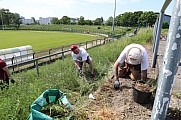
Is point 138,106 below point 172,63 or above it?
below

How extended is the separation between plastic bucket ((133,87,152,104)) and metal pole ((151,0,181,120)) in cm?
160

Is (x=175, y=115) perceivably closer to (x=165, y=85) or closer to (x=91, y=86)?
(x=165, y=85)

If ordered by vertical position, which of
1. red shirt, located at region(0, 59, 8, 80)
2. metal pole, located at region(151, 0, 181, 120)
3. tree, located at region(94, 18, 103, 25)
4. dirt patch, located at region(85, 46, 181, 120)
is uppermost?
tree, located at region(94, 18, 103, 25)

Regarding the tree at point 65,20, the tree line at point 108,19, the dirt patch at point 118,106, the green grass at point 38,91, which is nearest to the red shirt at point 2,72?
the green grass at point 38,91

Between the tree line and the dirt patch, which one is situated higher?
the tree line

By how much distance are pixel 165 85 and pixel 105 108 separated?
170 centimetres

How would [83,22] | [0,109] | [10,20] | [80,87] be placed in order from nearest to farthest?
[0,109] → [80,87] → [10,20] → [83,22]

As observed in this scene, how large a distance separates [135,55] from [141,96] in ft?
4.11

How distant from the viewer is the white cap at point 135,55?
14.3ft

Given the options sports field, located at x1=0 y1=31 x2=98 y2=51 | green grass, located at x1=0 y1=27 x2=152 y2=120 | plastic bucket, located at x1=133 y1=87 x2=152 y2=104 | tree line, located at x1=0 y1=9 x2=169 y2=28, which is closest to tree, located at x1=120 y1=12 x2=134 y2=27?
tree line, located at x1=0 y1=9 x2=169 y2=28

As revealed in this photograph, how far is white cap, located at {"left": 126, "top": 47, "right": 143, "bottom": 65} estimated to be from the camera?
436cm

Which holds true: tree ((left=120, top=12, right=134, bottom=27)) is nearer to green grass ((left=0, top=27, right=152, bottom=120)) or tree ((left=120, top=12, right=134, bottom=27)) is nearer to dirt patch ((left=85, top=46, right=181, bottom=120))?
green grass ((left=0, top=27, right=152, bottom=120))

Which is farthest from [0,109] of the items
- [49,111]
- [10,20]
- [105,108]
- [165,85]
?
[10,20]

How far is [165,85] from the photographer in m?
1.65
